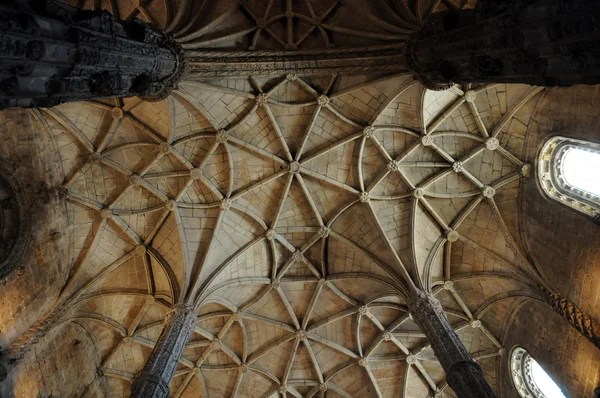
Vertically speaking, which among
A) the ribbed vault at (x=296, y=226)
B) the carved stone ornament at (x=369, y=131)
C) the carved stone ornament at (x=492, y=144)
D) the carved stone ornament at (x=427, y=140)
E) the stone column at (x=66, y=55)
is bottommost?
the stone column at (x=66, y=55)

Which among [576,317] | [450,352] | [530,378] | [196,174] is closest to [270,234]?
[196,174]

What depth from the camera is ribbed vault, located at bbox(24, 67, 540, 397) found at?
14750 mm

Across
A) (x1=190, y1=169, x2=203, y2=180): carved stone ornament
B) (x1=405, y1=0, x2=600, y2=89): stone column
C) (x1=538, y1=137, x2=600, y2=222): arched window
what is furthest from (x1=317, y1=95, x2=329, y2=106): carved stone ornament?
(x1=538, y1=137, x2=600, y2=222): arched window

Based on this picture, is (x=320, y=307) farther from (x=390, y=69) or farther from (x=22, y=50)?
(x=22, y=50)

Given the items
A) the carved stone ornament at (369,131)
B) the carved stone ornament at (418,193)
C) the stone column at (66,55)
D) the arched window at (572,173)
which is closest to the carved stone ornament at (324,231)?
the carved stone ornament at (418,193)

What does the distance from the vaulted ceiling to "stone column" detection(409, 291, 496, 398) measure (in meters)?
1.11

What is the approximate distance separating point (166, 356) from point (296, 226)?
24.5ft

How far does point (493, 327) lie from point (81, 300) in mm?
15383

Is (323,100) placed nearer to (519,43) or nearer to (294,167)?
(294,167)

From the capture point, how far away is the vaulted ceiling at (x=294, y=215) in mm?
14391

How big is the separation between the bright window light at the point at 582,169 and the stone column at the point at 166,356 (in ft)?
40.7

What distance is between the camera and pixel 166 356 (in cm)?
1139

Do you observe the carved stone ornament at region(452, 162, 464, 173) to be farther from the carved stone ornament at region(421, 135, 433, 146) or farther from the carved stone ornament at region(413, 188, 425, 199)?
the carved stone ornament at region(413, 188, 425, 199)

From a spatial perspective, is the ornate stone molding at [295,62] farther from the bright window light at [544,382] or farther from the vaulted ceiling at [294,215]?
the bright window light at [544,382]
